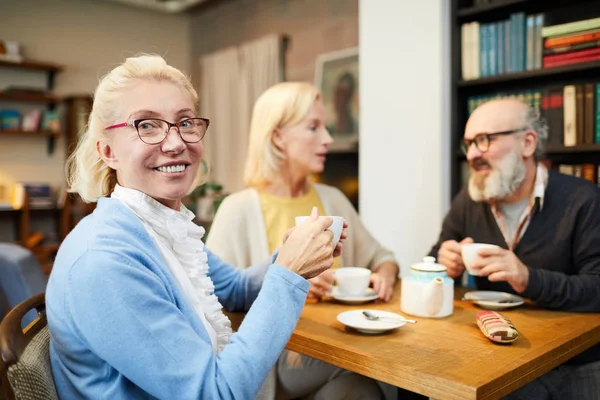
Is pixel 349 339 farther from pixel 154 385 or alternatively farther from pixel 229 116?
pixel 229 116

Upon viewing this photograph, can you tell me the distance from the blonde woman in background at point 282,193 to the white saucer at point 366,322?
45cm

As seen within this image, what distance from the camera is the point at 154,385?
81 cm

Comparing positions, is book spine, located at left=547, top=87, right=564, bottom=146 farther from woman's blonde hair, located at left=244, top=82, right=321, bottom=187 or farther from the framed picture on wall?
the framed picture on wall

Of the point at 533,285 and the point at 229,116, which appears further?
the point at 229,116

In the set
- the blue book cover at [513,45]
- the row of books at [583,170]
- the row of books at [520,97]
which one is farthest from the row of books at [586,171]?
the blue book cover at [513,45]

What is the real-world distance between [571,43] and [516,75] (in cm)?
26

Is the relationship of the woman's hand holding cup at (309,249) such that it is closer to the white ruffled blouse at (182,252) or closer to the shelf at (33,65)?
the white ruffled blouse at (182,252)

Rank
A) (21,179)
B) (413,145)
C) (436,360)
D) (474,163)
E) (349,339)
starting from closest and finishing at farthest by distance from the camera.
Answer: (436,360) → (349,339) → (474,163) → (413,145) → (21,179)

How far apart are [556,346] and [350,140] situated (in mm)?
3036

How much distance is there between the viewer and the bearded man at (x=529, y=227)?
53.4 inches

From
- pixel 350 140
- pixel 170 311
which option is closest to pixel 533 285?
pixel 170 311

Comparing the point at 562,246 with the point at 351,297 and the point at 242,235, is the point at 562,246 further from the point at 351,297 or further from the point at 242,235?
the point at 242,235

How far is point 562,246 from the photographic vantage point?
1566mm

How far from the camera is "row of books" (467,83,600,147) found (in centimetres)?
225
